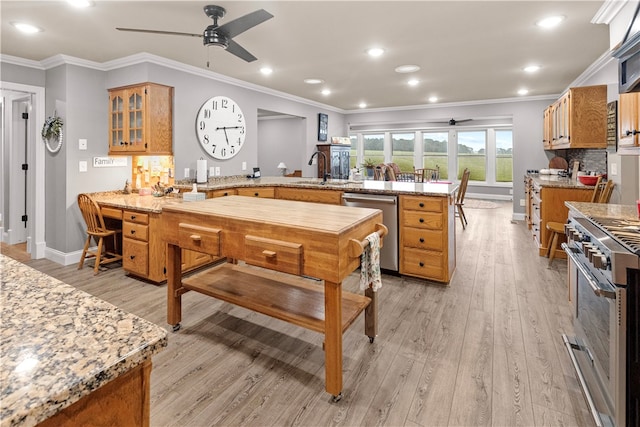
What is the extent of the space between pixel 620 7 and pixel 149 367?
12.7ft

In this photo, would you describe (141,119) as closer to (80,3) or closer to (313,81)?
(80,3)

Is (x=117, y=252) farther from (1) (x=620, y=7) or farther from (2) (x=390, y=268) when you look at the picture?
(1) (x=620, y=7)

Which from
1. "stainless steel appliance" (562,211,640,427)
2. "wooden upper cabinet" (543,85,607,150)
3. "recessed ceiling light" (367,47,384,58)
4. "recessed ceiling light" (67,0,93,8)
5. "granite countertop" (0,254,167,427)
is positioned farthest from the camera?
"wooden upper cabinet" (543,85,607,150)

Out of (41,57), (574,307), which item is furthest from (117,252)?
(574,307)

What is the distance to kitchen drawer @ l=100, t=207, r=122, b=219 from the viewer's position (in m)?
3.73

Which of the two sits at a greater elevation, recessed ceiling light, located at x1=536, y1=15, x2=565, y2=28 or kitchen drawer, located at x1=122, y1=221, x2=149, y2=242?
recessed ceiling light, located at x1=536, y1=15, x2=565, y2=28

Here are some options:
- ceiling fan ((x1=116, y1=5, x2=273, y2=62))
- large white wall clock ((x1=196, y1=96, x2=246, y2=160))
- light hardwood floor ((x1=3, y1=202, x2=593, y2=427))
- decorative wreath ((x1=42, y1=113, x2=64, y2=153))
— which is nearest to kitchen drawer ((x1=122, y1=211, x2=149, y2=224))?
light hardwood floor ((x1=3, y1=202, x2=593, y2=427))

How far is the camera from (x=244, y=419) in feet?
5.58

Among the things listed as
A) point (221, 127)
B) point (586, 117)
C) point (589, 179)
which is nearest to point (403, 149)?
point (586, 117)

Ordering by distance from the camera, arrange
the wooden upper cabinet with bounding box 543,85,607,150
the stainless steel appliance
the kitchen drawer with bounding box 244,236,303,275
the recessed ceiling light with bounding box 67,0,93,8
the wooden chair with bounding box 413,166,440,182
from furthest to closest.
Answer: the wooden chair with bounding box 413,166,440,182 → the wooden upper cabinet with bounding box 543,85,607,150 → the recessed ceiling light with bounding box 67,0,93,8 → the kitchen drawer with bounding box 244,236,303,275 → the stainless steel appliance

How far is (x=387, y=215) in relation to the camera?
3.56 meters

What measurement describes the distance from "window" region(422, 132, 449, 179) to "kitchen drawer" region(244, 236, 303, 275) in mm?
9323

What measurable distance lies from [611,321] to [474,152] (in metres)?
9.58

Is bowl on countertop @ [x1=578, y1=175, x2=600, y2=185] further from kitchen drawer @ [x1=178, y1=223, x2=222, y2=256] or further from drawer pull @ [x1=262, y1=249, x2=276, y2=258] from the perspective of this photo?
kitchen drawer @ [x1=178, y1=223, x2=222, y2=256]
